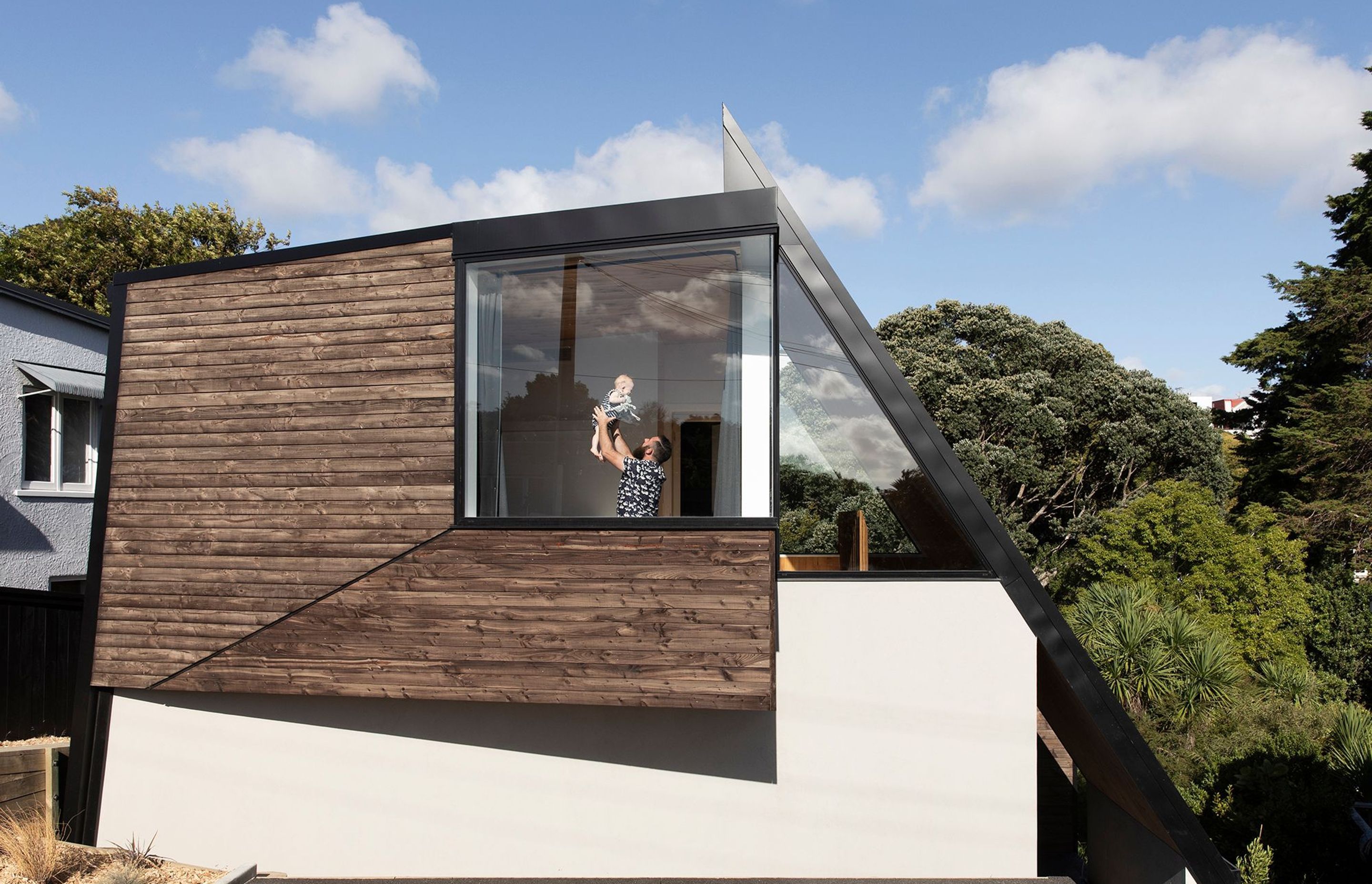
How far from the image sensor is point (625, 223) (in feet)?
18.8

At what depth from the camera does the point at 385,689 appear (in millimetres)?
5965

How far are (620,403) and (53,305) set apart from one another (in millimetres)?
10113

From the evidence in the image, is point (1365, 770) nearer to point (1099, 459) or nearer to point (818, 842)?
point (818, 842)

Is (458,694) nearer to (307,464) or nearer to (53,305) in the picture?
(307,464)

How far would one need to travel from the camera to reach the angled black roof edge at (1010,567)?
571 centimetres

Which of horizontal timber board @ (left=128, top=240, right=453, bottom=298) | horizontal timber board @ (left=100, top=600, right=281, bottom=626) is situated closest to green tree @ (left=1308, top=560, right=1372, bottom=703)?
horizontal timber board @ (left=128, top=240, right=453, bottom=298)

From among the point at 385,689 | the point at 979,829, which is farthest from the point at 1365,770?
the point at 385,689

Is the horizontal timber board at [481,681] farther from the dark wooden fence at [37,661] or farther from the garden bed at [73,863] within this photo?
the dark wooden fence at [37,661]

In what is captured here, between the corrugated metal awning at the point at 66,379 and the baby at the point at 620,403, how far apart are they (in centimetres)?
861

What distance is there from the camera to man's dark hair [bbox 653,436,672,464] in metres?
5.44

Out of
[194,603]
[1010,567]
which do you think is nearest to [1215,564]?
[1010,567]

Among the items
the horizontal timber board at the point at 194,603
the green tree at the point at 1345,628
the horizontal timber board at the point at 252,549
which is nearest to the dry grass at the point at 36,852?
the horizontal timber board at the point at 194,603

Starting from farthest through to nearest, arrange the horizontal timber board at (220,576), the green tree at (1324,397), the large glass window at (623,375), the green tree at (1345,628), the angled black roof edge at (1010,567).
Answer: the green tree at (1345,628), the green tree at (1324,397), the horizontal timber board at (220,576), the angled black roof edge at (1010,567), the large glass window at (623,375)

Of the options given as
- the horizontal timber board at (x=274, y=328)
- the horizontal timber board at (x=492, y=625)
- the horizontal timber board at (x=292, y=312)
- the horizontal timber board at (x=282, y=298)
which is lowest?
the horizontal timber board at (x=492, y=625)
